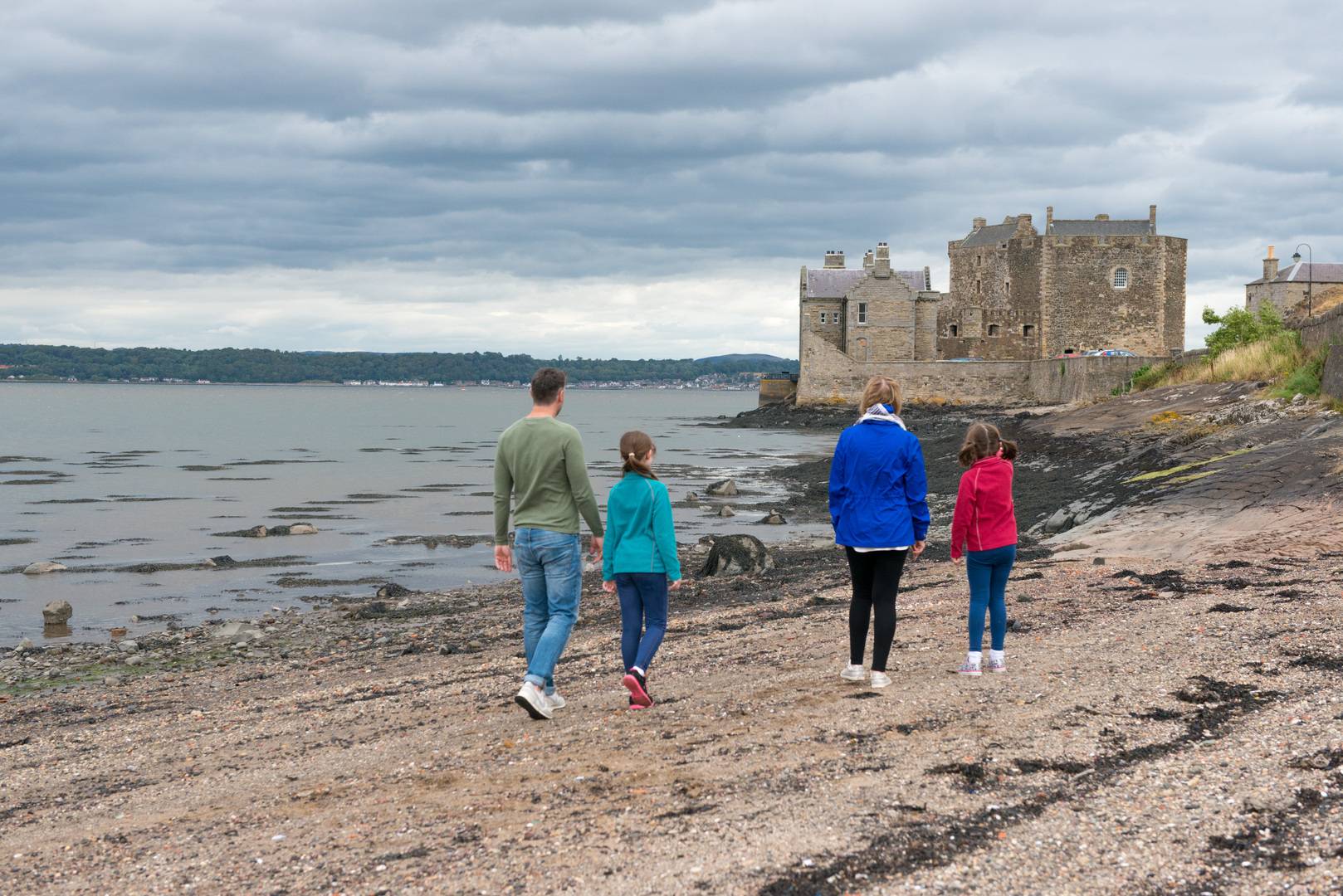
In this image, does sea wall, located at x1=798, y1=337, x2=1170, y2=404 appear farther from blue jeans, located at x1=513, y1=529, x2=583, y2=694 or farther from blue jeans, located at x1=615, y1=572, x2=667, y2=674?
blue jeans, located at x1=513, y1=529, x2=583, y2=694

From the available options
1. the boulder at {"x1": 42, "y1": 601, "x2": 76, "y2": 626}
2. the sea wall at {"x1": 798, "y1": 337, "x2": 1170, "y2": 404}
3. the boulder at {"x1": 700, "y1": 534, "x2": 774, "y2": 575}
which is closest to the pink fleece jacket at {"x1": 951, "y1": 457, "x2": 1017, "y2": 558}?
the boulder at {"x1": 700, "y1": 534, "x2": 774, "y2": 575}

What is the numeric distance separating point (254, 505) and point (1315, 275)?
6533 centimetres

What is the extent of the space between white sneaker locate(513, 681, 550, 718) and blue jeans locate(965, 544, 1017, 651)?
278 cm

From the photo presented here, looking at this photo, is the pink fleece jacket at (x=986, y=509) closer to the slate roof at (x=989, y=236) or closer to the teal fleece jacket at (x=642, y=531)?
the teal fleece jacket at (x=642, y=531)

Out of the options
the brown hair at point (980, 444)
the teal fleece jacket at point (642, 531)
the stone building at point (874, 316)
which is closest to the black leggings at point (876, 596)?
the brown hair at point (980, 444)

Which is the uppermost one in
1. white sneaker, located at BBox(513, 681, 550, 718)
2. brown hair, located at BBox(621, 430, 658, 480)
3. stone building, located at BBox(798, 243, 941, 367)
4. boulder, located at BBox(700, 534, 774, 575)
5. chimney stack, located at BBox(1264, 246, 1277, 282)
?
chimney stack, located at BBox(1264, 246, 1277, 282)

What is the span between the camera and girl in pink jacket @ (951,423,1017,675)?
779 cm

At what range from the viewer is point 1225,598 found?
9664mm

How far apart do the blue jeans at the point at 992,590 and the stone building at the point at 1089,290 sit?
233ft

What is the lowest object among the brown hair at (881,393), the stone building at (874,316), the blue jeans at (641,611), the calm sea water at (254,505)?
the calm sea water at (254,505)

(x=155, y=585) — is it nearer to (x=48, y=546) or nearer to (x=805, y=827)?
(x=48, y=546)

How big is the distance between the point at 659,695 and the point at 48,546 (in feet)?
66.9

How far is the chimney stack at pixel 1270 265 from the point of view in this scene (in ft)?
257

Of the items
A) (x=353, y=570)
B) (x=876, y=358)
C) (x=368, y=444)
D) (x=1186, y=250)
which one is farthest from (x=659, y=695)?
(x=1186, y=250)
